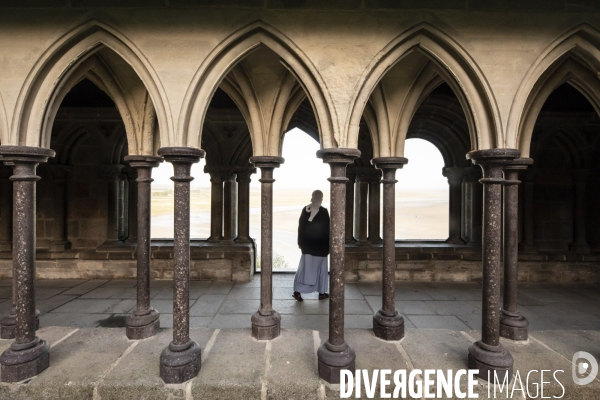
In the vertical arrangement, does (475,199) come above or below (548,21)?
below

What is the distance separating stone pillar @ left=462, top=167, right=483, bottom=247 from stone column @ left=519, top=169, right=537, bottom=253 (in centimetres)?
89

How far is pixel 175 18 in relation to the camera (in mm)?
2951

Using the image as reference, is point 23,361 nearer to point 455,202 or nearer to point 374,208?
point 374,208

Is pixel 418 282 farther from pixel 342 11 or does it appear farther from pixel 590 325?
pixel 342 11

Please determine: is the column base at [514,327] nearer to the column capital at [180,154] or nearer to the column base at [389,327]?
the column base at [389,327]

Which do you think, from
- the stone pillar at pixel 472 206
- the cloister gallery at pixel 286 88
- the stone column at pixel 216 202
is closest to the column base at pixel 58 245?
the stone column at pixel 216 202

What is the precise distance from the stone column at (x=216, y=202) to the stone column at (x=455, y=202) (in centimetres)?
496

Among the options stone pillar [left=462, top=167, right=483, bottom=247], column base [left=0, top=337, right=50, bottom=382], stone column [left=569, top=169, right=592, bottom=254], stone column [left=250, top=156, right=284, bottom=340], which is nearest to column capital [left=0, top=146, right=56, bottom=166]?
column base [left=0, top=337, right=50, bottom=382]

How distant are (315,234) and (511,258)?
2.66 m

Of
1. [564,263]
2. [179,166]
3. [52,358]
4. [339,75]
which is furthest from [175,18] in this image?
[564,263]

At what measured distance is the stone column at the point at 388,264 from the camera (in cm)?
344

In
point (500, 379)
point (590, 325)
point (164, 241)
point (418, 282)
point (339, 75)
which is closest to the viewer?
point (500, 379)

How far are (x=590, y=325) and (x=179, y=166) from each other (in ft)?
18.7

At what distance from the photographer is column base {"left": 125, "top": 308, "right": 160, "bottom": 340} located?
3.42 meters
